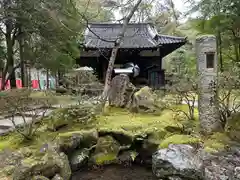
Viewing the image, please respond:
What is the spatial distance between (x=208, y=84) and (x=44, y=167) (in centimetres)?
348

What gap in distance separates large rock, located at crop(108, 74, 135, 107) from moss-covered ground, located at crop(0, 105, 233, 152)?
892mm

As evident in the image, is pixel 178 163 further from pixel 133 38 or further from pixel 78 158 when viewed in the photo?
pixel 133 38

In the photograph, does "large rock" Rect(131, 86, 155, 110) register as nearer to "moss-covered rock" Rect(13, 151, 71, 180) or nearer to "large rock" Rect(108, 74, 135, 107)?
"large rock" Rect(108, 74, 135, 107)

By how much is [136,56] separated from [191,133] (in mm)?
8955

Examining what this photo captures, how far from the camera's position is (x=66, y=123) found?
18.3 feet

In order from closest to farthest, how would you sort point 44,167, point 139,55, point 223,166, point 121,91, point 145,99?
point 44,167 → point 223,166 → point 145,99 → point 121,91 → point 139,55

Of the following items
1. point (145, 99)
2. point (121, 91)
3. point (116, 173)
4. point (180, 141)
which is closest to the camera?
point (180, 141)

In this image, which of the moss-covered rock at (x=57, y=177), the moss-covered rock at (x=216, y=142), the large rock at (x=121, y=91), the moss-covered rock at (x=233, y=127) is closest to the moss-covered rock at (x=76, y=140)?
the moss-covered rock at (x=57, y=177)

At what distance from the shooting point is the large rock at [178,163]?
12.3ft

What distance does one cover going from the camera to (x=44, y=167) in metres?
3.62

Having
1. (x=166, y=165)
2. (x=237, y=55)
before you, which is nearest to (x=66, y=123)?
(x=166, y=165)

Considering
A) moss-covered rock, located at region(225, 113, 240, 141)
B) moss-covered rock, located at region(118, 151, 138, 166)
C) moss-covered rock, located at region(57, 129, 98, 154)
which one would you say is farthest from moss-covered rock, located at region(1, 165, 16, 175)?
moss-covered rock, located at region(225, 113, 240, 141)

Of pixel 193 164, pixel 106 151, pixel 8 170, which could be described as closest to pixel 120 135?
pixel 106 151

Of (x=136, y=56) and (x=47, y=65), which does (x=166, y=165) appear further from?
(x=136, y=56)
